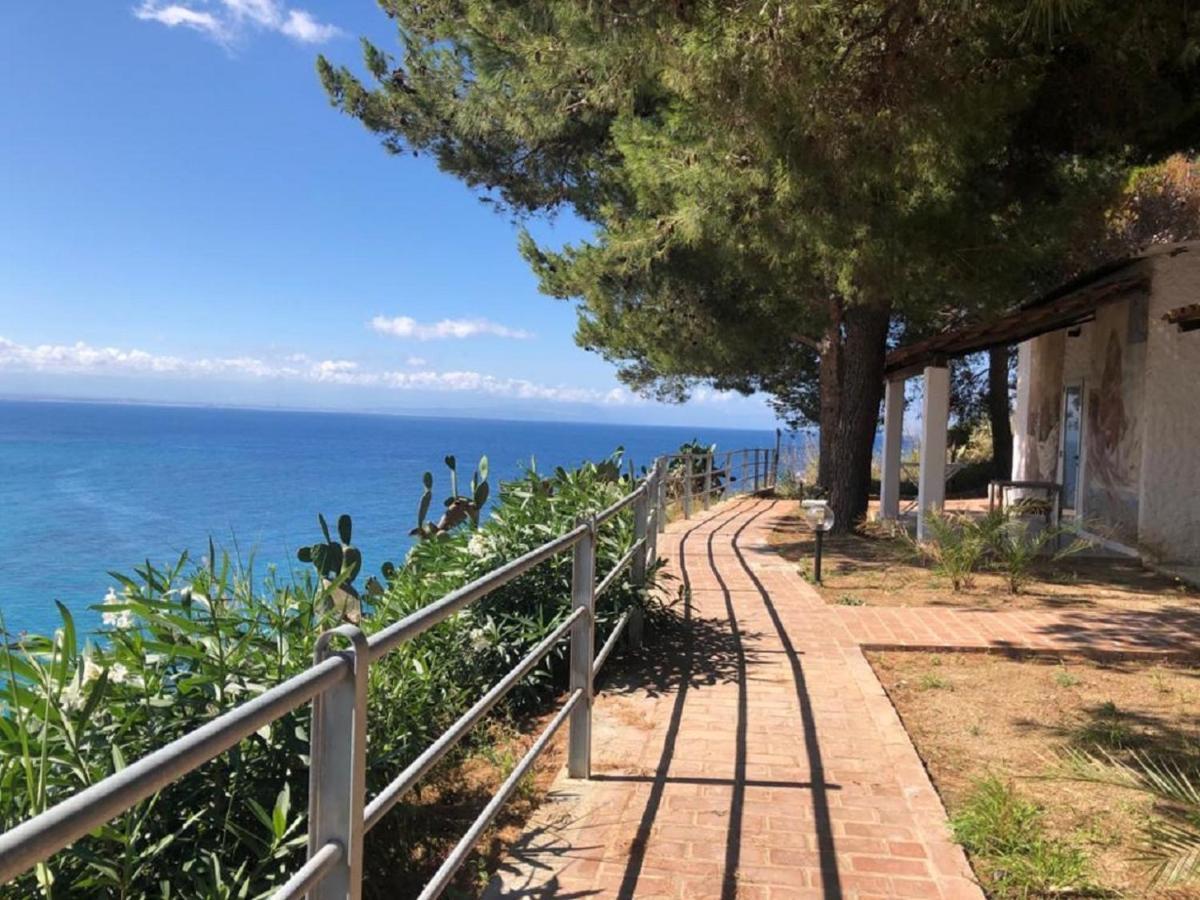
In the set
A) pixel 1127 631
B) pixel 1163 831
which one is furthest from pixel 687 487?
pixel 1163 831

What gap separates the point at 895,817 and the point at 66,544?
22734 mm

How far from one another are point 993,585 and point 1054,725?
392 cm

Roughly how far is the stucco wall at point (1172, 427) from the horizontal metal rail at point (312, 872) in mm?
9972

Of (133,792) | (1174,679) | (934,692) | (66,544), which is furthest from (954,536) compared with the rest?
(66,544)

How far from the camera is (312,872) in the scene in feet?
4.73

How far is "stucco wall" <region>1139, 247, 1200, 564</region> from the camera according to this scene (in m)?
9.32

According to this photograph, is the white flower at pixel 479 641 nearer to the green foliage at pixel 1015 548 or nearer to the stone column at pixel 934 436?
the green foliage at pixel 1015 548

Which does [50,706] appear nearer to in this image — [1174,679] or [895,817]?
[895,817]

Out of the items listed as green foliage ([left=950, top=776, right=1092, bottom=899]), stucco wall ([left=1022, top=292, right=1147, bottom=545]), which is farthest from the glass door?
green foliage ([left=950, top=776, right=1092, bottom=899])

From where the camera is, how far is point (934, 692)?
196 inches

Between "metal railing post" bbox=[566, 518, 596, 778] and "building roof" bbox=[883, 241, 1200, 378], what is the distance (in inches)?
303

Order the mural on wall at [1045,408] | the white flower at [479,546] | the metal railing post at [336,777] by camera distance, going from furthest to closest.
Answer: the mural on wall at [1045,408], the white flower at [479,546], the metal railing post at [336,777]

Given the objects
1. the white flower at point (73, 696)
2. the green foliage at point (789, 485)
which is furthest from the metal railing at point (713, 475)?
the white flower at point (73, 696)

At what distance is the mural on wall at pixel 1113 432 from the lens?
393 inches
